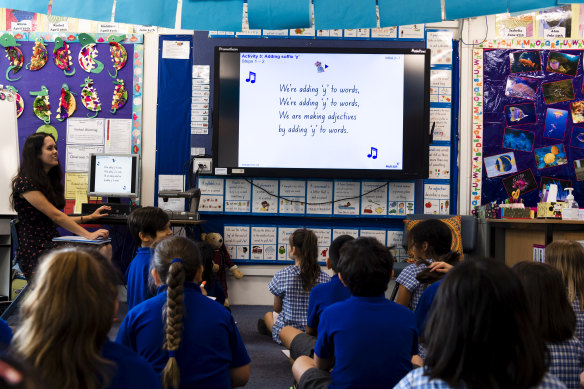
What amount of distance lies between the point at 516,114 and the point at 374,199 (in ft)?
4.78

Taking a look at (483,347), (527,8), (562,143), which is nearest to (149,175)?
(527,8)

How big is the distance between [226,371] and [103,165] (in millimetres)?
3331

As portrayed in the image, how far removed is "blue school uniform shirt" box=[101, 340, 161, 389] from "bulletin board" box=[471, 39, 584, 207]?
4207mm

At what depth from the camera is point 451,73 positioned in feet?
15.7

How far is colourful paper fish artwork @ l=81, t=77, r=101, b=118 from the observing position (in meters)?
4.77

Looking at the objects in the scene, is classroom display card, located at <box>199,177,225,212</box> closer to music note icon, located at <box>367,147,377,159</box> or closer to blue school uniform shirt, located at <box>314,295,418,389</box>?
music note icon, located at <box>367,147,377,159</box>

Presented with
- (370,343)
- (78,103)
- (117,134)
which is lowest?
(370,343)

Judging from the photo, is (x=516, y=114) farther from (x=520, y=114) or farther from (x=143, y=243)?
(x=143, y=243)

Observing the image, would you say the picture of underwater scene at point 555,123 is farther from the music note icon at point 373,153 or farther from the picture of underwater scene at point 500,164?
the music note icon at point 373,153

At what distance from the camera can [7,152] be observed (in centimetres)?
402

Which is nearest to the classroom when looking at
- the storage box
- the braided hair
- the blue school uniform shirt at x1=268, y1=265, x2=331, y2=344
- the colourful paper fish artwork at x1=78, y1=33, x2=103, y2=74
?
the colourful paper fish artwork at x1=78, y1=33, x2=103, y2=74

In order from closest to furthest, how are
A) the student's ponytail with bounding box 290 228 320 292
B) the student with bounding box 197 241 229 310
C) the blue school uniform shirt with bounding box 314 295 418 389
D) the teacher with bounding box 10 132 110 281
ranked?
the blue school uniform shirt with bounding box 314 295 418 389
the student's ponytail with bounding box 290 228 320 292
the teacher with bounding box 10 132 110 281
the student with bounding box 197 241 229 310

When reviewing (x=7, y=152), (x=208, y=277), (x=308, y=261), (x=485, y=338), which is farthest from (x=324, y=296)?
(x=7, y=152)

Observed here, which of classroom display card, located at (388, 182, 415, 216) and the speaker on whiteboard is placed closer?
the speaker on whiteboard
